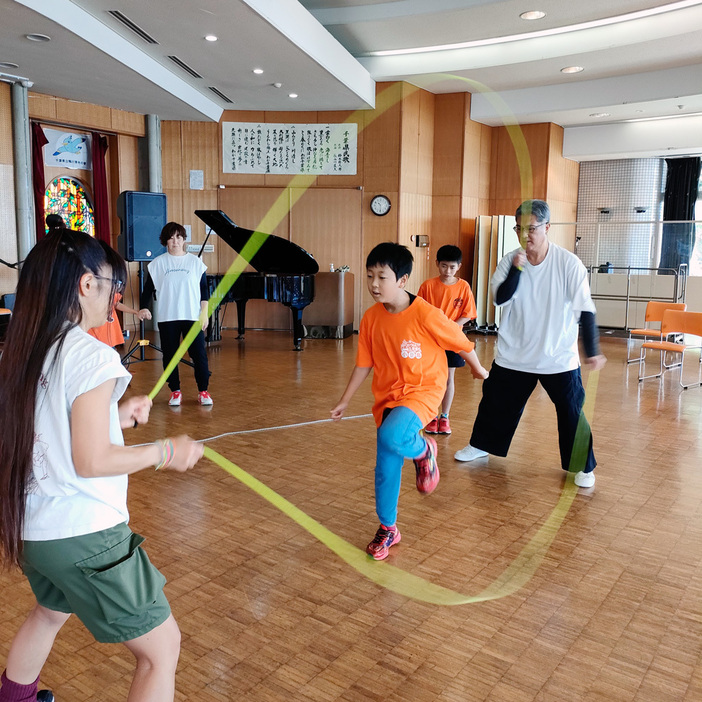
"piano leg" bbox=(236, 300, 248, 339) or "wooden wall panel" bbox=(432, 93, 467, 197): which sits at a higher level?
"wooden wall panel" bbox=(432, 93, 467, 197)

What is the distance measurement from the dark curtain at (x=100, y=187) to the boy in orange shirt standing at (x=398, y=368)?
8281mm

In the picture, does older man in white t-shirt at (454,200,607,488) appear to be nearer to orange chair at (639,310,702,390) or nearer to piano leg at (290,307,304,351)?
orange chair at (639,310,702,390)

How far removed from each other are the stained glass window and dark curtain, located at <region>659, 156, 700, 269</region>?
1047 cm

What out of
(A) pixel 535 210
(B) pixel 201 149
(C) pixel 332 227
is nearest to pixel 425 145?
(C) pixel 332 227

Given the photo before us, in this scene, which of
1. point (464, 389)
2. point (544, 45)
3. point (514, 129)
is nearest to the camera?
point (464, 389)

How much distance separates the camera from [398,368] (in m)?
2.97

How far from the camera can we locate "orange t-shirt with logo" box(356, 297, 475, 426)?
2.94 metres

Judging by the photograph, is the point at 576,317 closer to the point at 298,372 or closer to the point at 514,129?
the point at 298,372

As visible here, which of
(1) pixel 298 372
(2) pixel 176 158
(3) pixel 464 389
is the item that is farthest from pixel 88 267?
(2) pixel 176 158

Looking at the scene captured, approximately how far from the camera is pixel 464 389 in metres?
6.86

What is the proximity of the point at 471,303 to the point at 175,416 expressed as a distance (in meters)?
2.57

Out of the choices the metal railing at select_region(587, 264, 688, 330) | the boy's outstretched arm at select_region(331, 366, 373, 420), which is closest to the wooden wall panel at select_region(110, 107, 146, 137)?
the metal railing at select_region(587, 264, 688, 330)

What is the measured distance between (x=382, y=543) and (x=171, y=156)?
31.1 feet

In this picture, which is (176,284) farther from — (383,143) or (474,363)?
(383,143)
